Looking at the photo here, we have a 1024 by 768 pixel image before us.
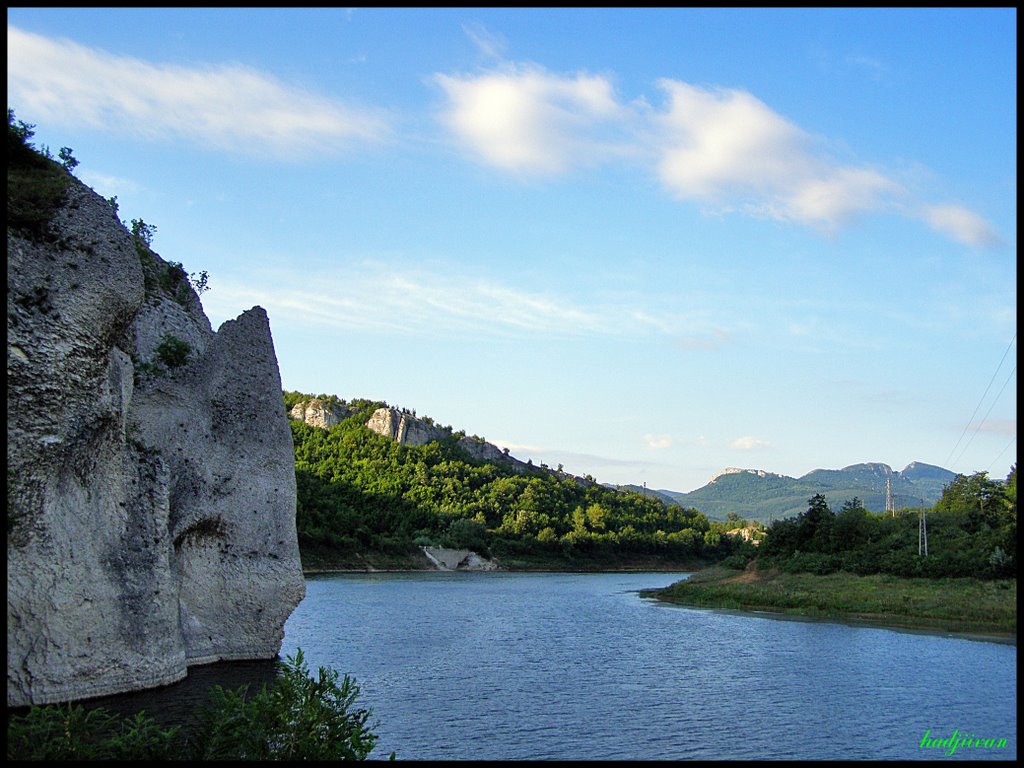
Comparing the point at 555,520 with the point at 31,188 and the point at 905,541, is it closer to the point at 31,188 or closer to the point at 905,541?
the point at 905,541

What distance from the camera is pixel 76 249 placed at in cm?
2059

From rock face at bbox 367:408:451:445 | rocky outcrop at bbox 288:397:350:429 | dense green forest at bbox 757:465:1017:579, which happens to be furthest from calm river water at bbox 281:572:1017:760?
rock face at bbox 367:408:451:445

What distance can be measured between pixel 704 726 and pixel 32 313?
19839 millimetres

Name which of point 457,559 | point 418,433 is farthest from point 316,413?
point 457,559

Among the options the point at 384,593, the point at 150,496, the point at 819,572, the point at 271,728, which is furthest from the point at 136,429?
the point at 819,572

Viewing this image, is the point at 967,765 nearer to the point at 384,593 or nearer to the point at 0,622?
the point at 0,622

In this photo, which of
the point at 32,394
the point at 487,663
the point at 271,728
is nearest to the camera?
the point at 271,728

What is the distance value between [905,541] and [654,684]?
43051mm

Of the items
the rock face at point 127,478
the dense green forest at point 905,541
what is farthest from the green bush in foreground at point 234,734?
the dense green forest at point 905,541

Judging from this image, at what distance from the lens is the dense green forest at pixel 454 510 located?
108812 mm

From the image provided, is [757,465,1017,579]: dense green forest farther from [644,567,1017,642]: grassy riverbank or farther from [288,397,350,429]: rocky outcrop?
[288,397,350,429]: rocky outcrop

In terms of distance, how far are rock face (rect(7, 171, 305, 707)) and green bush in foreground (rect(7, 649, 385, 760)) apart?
6.53 metres

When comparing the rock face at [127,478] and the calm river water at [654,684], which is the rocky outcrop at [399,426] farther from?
the rock face at [127,478]

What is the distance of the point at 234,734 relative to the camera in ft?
41.1
